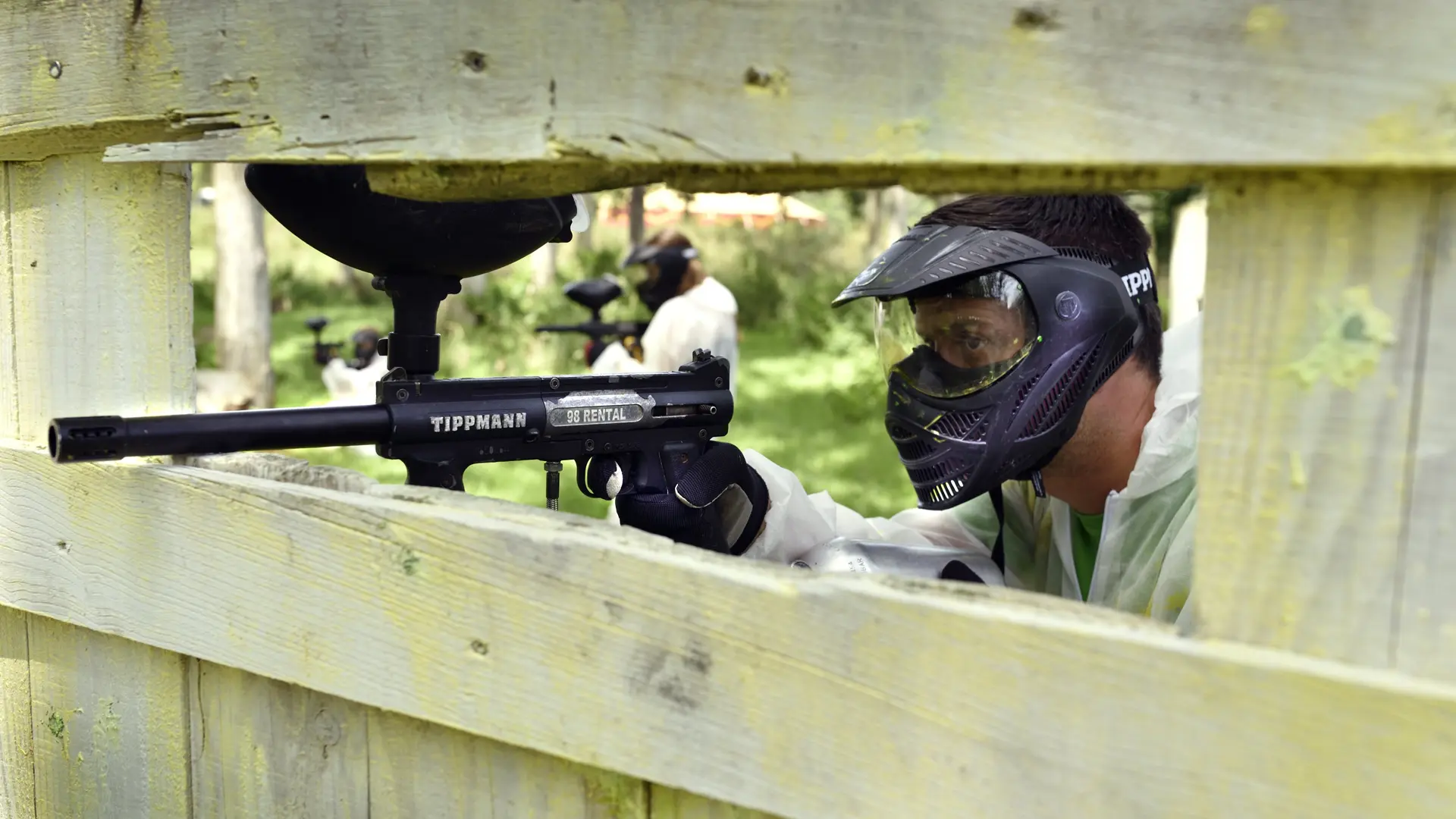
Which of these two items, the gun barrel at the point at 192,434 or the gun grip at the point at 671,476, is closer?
the gun barrel at the point at 192,434

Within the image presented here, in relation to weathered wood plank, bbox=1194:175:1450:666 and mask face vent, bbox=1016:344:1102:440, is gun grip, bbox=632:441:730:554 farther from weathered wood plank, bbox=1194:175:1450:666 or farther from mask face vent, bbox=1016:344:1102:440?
weathered wood plank, bbox=1194:175:1450:666

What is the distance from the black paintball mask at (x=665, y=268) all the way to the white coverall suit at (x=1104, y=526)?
446 centimetres

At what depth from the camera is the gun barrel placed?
1506 millimetres

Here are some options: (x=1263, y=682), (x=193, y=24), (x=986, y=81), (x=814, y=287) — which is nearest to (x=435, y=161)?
(x=193, y=24)

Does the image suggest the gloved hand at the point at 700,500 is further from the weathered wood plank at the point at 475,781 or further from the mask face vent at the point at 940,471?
the weathered wood plank at the point at 475,781

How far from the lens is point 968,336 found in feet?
8.07

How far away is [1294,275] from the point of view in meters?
0.98

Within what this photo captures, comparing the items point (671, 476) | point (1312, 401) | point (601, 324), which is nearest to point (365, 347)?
point (601, 324)

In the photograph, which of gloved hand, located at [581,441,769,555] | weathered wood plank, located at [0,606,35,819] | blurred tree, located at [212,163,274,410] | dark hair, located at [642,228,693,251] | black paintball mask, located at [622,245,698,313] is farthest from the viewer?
blurred tree, located at [212,163,274,410]

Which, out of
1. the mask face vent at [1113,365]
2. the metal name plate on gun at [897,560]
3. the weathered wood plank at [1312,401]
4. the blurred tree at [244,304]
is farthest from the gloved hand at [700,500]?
the blurred tree at [244,304]

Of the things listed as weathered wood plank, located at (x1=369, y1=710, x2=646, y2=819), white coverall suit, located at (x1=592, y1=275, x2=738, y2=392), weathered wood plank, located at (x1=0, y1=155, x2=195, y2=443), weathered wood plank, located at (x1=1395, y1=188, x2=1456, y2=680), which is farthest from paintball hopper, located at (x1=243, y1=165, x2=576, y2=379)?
white coverall suit, located at (x1=592, y1=275, x2=738, y2=392)

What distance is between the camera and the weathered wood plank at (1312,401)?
0.95 meters

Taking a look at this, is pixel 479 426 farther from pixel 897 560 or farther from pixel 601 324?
pixel 601 324

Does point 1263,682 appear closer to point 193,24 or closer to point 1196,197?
point 193,24
